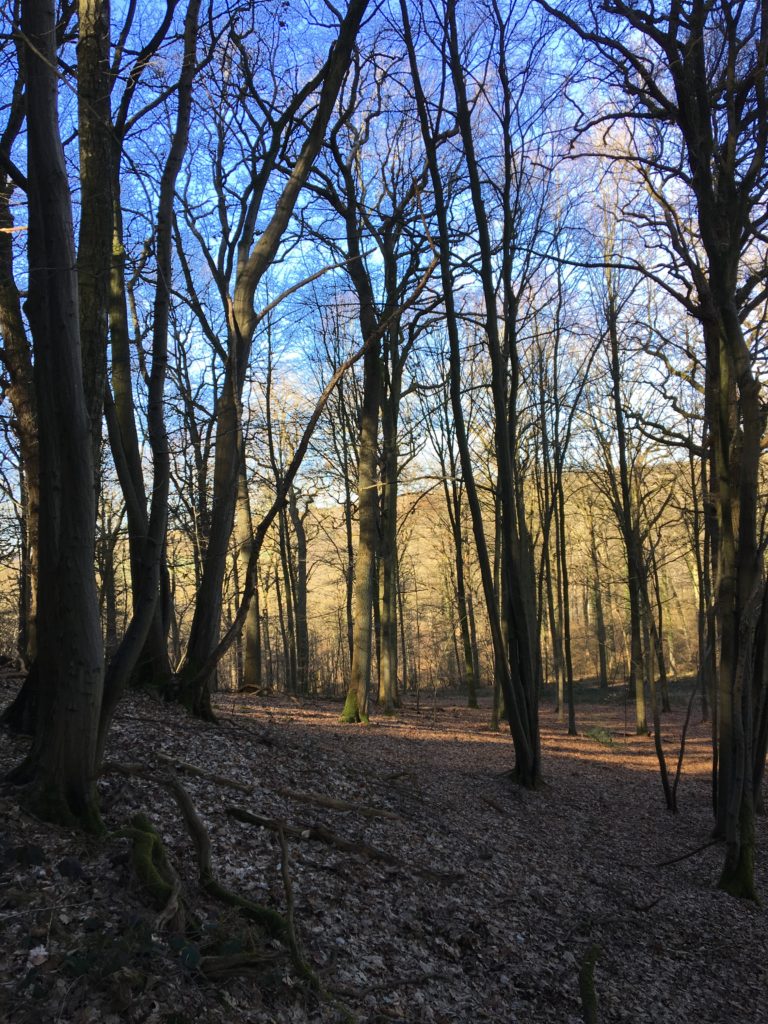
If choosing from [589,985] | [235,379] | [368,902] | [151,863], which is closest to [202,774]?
[368,902]

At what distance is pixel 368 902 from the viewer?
4383mm

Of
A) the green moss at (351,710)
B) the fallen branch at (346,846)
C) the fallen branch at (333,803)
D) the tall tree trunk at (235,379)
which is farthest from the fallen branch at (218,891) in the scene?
the green moss at (351,710)

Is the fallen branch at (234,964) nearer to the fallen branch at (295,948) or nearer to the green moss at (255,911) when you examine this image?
the fallen branch at (295,948)

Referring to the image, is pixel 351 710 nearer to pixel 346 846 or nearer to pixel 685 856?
pixel 685 856

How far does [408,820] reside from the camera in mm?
6395

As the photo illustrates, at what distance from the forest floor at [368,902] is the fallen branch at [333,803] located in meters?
0.04

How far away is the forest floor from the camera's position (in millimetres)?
2898

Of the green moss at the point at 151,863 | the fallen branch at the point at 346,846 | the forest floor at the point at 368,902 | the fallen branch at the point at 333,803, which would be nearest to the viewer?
the forest floor at the point at 368,902

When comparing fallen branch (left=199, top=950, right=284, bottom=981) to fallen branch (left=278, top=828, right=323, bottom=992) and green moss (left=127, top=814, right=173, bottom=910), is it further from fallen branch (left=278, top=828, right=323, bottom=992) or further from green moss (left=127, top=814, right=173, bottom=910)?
green moss (left=127, top=814, right=173, bottom=910)

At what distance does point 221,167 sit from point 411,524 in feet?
64.9

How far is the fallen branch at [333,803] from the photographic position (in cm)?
588

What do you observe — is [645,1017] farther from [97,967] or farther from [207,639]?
[207,639]

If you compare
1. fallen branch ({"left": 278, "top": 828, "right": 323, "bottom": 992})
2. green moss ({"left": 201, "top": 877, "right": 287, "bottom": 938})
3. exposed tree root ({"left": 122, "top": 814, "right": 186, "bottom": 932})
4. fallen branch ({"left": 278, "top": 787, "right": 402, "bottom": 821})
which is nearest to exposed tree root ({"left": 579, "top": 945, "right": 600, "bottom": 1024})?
fallen branch ({"left": 278, "top": 828, "right": 323, "bottom": 992})

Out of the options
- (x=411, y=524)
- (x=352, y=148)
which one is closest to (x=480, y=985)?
(x=352, y=148)
